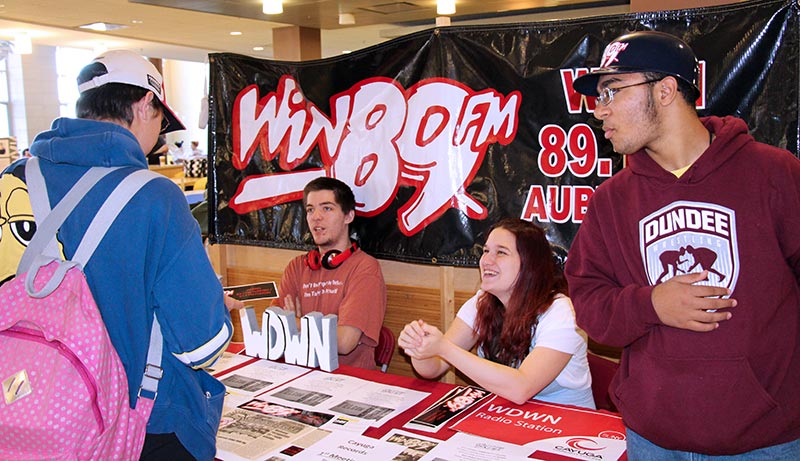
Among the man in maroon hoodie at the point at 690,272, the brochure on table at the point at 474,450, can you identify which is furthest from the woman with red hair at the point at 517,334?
the man in maroon hoodie at the point at 690,272

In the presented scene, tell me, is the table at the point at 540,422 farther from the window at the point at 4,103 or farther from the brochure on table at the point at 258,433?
the window at the point at 4,103

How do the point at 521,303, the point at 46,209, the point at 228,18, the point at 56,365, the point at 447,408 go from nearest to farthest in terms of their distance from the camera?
the point at 56,365 → the point at 46,209 → the point at 447,408 → the point at 521,303 → the point at 228,18

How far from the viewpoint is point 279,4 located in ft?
16.5

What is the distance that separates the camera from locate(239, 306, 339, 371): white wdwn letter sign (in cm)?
243

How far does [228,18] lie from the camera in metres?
7.23

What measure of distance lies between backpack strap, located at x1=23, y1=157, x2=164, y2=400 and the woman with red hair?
87 cm

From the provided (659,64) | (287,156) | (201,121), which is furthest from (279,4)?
(659,64)

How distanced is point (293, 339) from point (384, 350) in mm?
587

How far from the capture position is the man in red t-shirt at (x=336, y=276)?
2844 mm

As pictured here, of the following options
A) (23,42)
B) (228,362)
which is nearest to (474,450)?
(228,362)

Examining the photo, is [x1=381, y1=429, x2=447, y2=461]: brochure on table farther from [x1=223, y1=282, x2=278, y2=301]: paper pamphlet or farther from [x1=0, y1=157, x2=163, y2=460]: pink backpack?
[x1=223, y1=282, x2=278, y2=301]: paper pamphlet

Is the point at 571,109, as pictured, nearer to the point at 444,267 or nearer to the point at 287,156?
the point at 444,267

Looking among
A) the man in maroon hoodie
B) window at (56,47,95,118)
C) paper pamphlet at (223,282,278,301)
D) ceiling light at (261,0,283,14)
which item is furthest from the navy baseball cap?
window at (56,47,95,118)

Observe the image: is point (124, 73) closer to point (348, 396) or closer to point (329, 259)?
point (348, 396)
